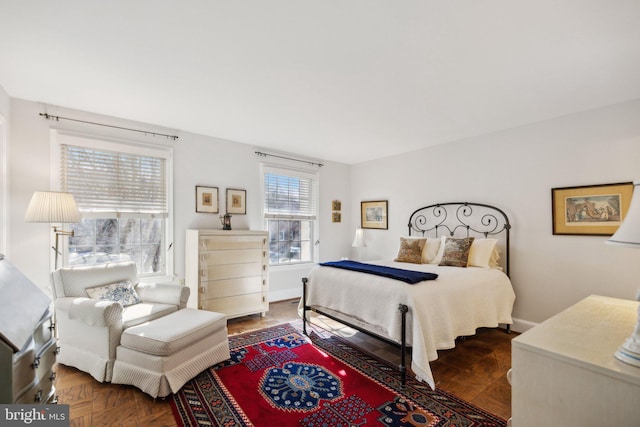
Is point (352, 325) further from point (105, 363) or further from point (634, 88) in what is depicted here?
point (634, 88)

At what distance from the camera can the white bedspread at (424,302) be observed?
7.48 ft

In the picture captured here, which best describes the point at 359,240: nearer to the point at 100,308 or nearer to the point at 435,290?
the point at 435,290

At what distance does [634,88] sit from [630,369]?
279cm

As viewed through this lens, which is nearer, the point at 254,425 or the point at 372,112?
the point at 254,425

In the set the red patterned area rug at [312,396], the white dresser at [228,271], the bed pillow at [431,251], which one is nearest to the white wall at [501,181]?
the white dresser at [228,271]

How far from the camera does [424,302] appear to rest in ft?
7.70

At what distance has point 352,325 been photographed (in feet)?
9.45

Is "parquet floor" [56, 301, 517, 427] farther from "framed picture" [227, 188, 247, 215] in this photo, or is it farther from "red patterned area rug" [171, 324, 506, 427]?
"framed picture" [227, 188, 247, 215]

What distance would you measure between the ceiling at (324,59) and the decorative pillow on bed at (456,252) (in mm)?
1435

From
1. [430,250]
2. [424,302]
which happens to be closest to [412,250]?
[430,250]

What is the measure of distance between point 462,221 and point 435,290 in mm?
1942

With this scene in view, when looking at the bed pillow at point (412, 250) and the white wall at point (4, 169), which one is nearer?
the white wall at point (4, 169)

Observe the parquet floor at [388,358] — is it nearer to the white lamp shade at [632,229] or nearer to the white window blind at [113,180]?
the white lamp shade at [632,229]

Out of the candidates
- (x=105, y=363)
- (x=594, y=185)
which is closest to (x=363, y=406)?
(x=105, y=363)
